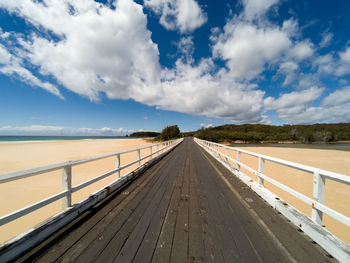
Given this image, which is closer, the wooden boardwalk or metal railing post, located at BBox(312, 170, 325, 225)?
the wooden boardwalk

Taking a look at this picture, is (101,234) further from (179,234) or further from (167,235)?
(179,234)

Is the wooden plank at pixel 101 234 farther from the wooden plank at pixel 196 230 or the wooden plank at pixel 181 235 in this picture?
the wooden plank at pixel 196 230

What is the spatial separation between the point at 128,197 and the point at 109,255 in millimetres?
1598

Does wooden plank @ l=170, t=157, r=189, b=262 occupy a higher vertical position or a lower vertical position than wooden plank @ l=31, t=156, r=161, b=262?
lower

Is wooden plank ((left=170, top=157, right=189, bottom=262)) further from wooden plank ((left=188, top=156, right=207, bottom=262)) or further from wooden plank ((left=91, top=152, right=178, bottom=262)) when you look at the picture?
wooden plank ((left=91, top=152, right=178, bottom=262))

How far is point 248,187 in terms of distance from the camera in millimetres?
4023

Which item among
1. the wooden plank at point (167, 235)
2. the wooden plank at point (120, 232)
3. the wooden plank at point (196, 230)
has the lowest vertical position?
the wooden plank at point (196, 230)

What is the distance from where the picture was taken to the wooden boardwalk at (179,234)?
1747 mm

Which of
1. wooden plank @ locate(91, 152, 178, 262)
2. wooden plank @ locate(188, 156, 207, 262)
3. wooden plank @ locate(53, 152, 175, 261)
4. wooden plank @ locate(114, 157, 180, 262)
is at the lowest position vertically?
wooden plank @ locate(188, 156, 207, 262)

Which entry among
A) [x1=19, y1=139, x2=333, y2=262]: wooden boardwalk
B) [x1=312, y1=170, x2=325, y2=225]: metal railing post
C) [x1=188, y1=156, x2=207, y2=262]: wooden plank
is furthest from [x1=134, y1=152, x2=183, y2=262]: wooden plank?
[x1=312, y1=170, x2=325, y2=225]: metal railing post

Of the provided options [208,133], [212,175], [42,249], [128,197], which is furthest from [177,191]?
[208,133]

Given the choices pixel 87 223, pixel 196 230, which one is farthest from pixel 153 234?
pixel 87 223

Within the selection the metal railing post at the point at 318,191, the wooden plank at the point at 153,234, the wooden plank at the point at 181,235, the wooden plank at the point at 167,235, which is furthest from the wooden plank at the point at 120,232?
the metal railing post at the point at 318,191

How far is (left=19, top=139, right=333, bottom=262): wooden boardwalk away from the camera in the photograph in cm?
175
